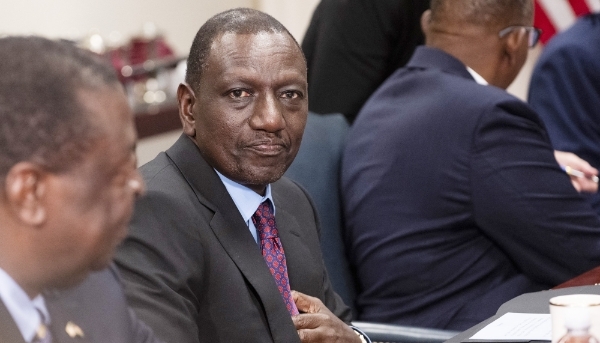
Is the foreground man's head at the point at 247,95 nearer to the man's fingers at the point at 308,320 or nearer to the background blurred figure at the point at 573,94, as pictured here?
the man's fingers at the point at 308,320

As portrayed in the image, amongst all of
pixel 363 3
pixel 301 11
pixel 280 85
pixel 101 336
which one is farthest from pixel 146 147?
pixel 101 336

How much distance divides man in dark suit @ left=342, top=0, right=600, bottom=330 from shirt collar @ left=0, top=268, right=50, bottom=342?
167 centimetres

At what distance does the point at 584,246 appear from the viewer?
2.60m

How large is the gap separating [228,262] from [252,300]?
3.6 inches

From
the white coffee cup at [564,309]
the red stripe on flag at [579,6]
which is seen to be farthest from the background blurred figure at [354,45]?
the red stripe on flag at [579,6]

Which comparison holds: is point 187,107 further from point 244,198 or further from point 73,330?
point 73,330

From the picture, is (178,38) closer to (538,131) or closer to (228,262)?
(538,131)

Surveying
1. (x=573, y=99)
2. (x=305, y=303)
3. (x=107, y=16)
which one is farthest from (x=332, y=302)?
(x=107, y=16)

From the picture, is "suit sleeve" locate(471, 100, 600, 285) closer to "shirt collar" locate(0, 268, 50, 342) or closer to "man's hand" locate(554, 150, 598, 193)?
"man's hand" locate(554, 150, 598, 193)

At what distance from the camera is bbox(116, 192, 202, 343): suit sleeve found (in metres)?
1.68

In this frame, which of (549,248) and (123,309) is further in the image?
(549,248)

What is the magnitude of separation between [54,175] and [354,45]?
8.66 ft

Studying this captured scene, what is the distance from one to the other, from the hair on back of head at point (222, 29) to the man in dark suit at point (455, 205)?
79cm

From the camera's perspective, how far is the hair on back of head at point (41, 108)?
1.00m
